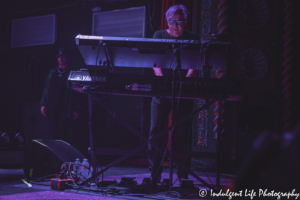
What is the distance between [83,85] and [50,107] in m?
2.32

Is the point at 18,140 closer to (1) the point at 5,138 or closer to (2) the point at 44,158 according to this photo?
Answer: (1) the point at 5,138

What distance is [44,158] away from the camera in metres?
2.83

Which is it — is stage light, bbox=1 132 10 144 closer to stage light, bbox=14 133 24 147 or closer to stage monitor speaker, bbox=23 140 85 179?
stage light, bbox=14 133 24 147

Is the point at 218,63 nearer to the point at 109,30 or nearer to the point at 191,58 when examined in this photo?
the point at 191,58

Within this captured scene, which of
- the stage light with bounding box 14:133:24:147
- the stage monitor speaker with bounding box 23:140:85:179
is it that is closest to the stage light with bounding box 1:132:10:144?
the stage light with bounding box 14:133:24:147

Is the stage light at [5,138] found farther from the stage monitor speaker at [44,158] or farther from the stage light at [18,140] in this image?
the stage monitor speaker at [44,158]

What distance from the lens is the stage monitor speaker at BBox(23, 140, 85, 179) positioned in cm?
278

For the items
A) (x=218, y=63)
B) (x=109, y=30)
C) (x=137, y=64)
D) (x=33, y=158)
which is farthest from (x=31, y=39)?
(x=218, y=63)

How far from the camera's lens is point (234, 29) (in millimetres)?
4707

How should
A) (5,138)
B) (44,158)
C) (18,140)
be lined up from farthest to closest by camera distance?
(18,140) → (5,138) → (44,158)

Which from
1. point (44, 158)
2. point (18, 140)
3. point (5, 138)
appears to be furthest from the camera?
point (18, 140)

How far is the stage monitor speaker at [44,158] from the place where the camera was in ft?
9.13

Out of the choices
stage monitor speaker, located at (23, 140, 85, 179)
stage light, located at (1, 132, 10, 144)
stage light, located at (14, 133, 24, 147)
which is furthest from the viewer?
stage light, located at (14, 133, 24, 147)

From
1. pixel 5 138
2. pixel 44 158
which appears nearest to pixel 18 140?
pixel 5 138
